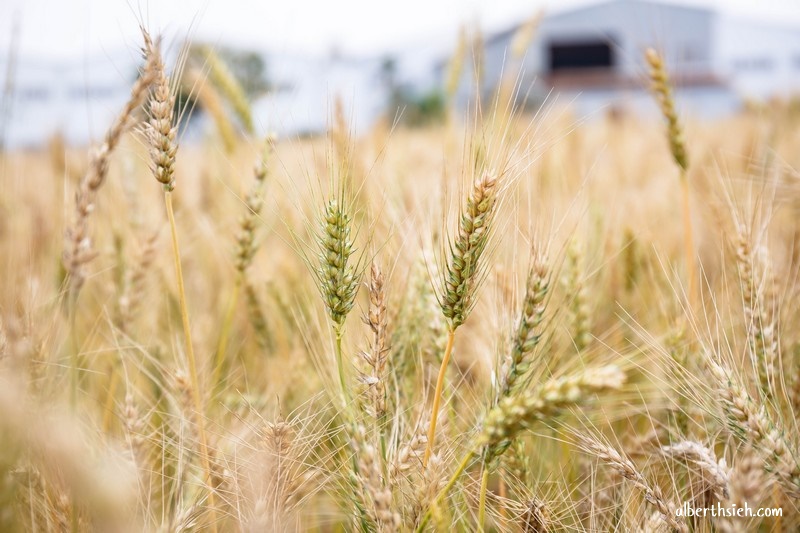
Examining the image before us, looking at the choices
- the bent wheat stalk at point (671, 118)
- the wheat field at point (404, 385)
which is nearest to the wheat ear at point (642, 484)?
the wheat field at point (404, 385)

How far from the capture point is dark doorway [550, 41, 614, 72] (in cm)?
3203

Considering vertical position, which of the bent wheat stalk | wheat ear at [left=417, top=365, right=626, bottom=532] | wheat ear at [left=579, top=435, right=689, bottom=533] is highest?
the bent wheat stalk

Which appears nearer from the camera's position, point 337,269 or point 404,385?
point 337,269

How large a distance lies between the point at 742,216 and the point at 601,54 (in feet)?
115

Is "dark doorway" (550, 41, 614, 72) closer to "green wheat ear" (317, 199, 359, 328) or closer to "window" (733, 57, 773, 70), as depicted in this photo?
"window" (733, 57, 773, 70)

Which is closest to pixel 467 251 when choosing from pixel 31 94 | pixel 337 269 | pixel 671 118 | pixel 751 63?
pixel 337 269

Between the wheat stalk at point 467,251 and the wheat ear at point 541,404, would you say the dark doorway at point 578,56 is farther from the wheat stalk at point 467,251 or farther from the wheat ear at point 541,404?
the wheat ear at point 541,404

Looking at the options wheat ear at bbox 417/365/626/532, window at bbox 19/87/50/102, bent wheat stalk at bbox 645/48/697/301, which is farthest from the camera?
window at bbox 19/87/50/102

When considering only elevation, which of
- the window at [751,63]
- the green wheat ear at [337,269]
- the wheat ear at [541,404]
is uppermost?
the window at [751,63]

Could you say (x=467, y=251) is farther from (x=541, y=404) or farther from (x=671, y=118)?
(x=671, y=118)

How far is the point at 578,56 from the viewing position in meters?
32.8

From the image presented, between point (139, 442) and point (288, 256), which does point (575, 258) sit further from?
point (288, 256)

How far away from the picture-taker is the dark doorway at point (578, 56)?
32.0 m

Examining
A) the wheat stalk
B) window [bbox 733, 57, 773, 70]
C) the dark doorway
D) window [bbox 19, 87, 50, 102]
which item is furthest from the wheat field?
window [bbox 733, 57, 773, 70]
